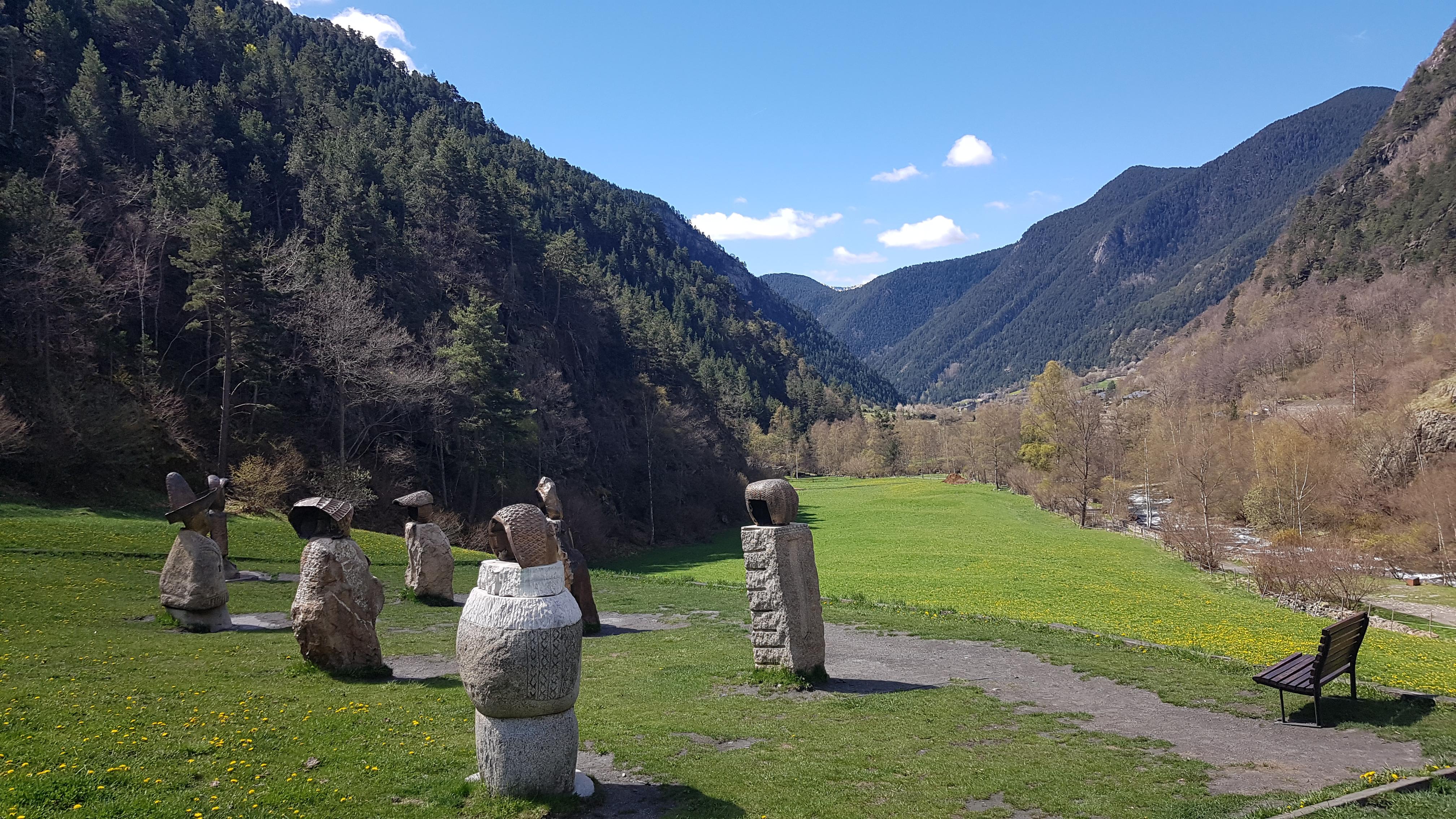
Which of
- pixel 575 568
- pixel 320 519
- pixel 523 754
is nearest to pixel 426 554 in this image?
Result: pixel 575 568

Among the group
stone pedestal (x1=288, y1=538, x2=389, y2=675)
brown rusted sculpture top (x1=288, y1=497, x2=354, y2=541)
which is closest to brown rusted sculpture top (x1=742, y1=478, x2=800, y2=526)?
stone pedestal (x1=288, y1=538, x2=389, y2=675)

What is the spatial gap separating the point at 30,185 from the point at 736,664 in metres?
49.5

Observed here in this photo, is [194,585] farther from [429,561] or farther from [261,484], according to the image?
[261,484]

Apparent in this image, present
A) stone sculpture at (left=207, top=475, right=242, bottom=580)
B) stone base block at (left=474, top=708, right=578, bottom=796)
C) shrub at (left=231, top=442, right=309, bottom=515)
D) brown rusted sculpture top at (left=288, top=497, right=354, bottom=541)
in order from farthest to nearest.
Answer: shrub at (left=231, top=442, right=309, bottom=515)
stone sculpture at (left=207, top=475, right=242, bottom=580)
brown rusted sculpture top at (left=288, top=497, right=354, bottom=541)
stone base block at (left=474, top=708, right=578, bottom=796)

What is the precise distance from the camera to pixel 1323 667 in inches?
453

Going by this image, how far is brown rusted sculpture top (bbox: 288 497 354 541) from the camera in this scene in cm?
1414

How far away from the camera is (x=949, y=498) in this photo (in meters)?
94.9

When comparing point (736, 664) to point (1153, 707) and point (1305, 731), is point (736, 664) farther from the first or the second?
point (1305, 731)

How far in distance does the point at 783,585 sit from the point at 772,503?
1.55 meters

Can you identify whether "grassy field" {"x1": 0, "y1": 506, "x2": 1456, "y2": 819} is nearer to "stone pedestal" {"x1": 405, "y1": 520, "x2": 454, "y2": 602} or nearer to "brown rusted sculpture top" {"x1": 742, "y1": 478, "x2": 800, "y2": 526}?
"brown rusted sculpture top" {"x1": 742, "y1": 478, "x2": 800, "y2": 526}

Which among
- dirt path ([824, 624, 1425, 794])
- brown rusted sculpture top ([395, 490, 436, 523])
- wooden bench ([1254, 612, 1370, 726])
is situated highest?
brown rusted sculpture top ([395, 490, 436, 523])

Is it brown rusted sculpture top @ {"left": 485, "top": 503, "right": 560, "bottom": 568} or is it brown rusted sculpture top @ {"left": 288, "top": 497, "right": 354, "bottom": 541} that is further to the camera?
brown rusted sculpture top @ {"left": 288, "top": 497, "right": 354, "bottom": 541}

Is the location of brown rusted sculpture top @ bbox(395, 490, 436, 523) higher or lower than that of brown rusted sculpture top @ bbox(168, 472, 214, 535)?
lower

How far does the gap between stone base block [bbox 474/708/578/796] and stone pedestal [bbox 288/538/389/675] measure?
22.2ft
